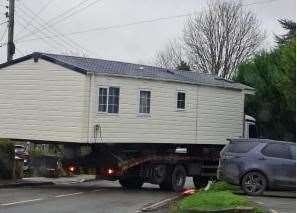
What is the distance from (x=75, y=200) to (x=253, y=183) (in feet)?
15.4

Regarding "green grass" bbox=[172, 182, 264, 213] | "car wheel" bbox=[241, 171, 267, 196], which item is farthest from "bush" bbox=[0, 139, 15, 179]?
"green grass" bbox=[172, 182, 264, 213]

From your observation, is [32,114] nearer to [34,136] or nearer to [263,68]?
[34,136]

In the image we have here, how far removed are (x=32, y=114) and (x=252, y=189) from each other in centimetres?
745

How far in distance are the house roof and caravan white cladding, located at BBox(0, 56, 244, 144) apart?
0.40 feet

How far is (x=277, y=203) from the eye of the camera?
15734 mm

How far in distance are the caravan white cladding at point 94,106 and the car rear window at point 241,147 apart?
4.10m

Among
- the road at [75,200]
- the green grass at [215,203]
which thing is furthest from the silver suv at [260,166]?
the green grass at [215,203]

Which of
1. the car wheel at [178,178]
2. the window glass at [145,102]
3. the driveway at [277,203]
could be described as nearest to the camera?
the driveway at [277,203]

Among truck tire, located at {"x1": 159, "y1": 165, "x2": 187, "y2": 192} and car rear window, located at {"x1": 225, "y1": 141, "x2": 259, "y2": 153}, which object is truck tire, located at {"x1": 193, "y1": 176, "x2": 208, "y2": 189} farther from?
car rear window, located at {"x1": 225, "y1": 141, "x2": 259, "y2": 153}

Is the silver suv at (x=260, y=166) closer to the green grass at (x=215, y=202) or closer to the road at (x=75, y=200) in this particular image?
the road at (x=75, y=200)

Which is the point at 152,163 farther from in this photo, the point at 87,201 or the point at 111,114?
the point at 87,201

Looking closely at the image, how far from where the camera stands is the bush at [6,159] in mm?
24375

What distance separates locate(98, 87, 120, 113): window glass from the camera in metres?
21.2

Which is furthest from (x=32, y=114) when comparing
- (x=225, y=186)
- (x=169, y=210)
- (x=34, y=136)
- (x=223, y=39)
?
(x=223, y=39)
